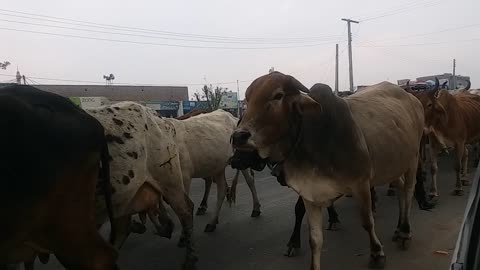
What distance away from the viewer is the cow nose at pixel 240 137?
3.66 m

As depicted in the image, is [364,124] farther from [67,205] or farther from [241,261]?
[67,205]

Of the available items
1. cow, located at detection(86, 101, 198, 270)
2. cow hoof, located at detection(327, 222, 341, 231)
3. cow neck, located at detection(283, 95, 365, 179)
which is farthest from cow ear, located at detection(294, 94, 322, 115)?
cow hoof, located at detection(327, 222, 341, 231)

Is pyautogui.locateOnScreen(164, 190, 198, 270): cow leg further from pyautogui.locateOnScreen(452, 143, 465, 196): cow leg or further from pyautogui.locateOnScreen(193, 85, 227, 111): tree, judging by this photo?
pyautogui.locateOnScreen(193, 85, 227, 111): tree

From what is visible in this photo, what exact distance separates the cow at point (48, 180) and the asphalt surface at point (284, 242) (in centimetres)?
237

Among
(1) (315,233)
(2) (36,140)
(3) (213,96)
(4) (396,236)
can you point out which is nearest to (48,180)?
(2) (36,140)

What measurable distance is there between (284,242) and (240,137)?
2.58 meters

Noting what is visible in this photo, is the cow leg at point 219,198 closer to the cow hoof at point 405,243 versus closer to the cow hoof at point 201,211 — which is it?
the cow hoof at point 201,211

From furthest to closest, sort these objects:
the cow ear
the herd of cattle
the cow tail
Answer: the cow ear, the cow tail, the herd of cattle

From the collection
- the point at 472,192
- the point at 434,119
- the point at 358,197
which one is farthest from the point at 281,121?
the point at 434,119

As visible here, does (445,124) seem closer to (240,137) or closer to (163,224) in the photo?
(163,224)

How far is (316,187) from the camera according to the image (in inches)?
161

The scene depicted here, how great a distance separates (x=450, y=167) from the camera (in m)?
10.8


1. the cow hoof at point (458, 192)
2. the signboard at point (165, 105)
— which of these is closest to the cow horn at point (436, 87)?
the cow hoof at point (458, 192)

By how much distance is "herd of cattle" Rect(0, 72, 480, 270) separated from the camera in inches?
106
